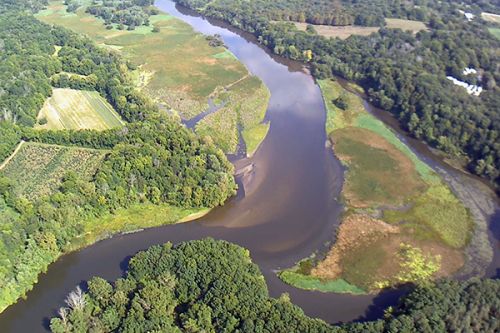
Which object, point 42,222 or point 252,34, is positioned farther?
point 252,34

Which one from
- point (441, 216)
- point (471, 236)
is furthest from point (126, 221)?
point (471, 236)

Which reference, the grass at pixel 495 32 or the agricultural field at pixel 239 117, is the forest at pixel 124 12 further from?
the grass at pixel 495 32

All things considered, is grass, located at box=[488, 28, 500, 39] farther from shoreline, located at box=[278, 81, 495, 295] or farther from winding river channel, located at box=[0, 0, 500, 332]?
shoreline, located at box=[278, 81, 495, 295]

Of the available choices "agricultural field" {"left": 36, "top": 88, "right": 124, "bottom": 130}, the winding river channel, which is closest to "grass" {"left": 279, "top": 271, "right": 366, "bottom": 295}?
the winding river channel

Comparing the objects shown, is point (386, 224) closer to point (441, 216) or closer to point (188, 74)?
point (441, 216)

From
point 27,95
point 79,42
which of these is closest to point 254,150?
point 27,95

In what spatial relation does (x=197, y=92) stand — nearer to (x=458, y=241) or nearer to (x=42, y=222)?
(x=42, y=222)
